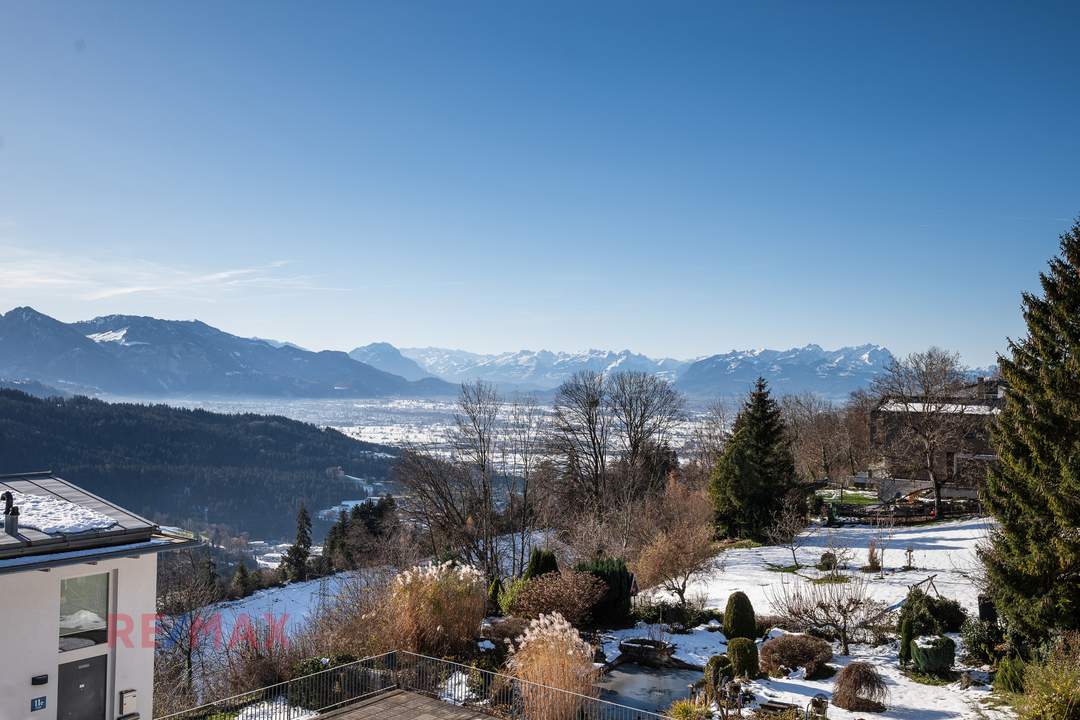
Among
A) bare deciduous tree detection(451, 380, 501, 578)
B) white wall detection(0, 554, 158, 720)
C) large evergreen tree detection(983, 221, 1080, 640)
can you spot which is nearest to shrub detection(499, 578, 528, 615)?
bare deciduous tree detection(451, 380, 501, 578)

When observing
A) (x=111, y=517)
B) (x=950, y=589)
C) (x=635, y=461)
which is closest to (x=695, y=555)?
(x=950, y=589)

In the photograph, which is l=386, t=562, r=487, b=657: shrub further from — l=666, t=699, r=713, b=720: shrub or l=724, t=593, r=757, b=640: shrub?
l=724, t=593, r=757, b=640: shrub

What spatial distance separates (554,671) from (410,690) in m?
4.46

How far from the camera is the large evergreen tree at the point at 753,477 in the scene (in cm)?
Result: 3606

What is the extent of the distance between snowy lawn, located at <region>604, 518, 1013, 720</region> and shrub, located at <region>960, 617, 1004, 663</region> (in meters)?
0.45

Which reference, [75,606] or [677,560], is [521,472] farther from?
[75,606]

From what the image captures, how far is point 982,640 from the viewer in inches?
686

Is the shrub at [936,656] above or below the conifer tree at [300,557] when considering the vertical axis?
above

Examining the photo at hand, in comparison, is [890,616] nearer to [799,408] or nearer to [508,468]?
[508,468]

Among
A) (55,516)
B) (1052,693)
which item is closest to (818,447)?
(1052,693)

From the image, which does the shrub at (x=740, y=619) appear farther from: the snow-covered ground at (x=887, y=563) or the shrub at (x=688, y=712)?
the shrub at (x=688, y=712)

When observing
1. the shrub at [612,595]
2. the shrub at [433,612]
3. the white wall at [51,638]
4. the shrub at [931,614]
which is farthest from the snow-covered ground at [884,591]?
the white wall at [51,638]

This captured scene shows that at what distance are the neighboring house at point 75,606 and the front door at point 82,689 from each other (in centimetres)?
2

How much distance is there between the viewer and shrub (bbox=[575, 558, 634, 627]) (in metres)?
23.5
